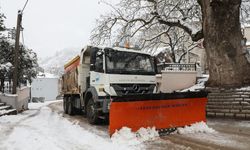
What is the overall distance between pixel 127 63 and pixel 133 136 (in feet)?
10.6

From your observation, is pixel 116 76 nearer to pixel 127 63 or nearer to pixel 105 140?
pixel 127 63

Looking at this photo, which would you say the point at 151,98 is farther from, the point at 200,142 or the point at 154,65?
the point at 154,65

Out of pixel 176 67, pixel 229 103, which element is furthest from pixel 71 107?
pixel 176 67

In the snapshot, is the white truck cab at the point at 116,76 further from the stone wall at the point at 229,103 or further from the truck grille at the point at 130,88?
→ the stone wall at the point at 229,103

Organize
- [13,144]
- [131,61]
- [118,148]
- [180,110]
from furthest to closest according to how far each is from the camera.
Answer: [131,61] → [180,110] → [13,144] → [118,148]

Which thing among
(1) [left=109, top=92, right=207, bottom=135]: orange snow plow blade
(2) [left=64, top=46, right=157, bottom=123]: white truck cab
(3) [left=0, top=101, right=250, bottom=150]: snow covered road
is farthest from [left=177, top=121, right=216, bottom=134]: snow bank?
(2) [left=64, top=46, right=157, bottom=123]: white truck cab

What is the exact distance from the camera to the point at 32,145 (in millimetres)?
7926

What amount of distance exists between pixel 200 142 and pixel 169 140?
0.76 metres

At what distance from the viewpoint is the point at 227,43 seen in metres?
15.1

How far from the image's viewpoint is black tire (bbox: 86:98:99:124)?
37.9 ft

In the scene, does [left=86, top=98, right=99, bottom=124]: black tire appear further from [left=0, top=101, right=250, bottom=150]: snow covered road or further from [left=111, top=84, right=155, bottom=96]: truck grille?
[left=111, top=84, right=155, bottom=96]: truck grille

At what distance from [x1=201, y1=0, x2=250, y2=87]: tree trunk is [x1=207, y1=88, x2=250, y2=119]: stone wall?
0.57m

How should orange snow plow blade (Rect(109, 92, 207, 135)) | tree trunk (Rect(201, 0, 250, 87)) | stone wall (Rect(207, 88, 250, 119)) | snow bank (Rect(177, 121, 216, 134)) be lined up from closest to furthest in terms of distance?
orange snow plow blade (Rect(109, 92, 207, 135)) < snow bank (Rect(177, 121, 216, 134)) < stone wall (Rect(207, 88, 250, 119)) < tree trunk (Rect(201, 0, 250, 87))

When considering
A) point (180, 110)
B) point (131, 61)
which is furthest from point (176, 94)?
point (131, 61)
